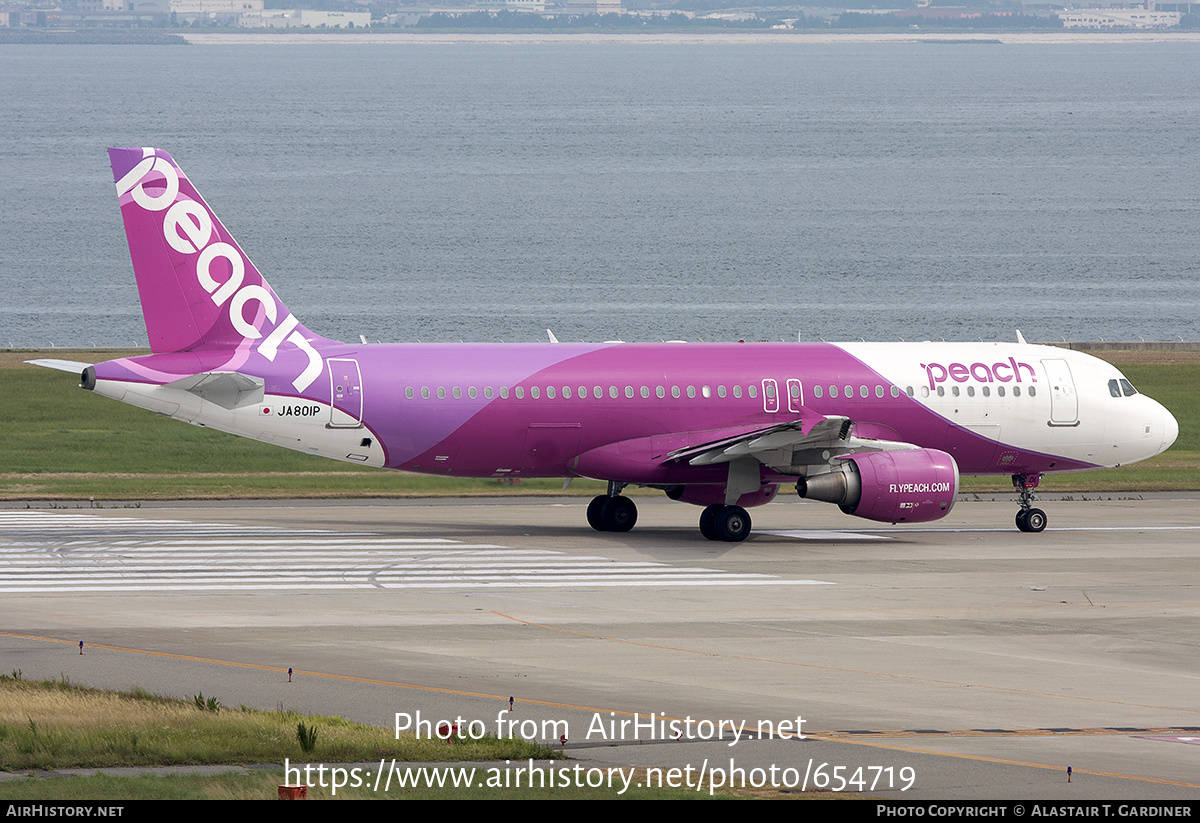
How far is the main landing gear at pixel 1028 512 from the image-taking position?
125 ft

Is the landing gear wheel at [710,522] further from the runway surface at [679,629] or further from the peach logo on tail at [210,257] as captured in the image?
the peach logo on tail at [210,257]

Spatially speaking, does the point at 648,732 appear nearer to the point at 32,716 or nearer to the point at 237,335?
the point at 32,716

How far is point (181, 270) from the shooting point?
34.7m

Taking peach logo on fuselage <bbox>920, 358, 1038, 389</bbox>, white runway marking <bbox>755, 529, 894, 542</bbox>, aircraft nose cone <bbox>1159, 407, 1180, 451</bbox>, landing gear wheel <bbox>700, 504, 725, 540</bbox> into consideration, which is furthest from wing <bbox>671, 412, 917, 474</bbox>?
aircraft nose cone <bbox>1159, 407, 1180, 451</bbox>

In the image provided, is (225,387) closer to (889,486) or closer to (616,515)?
(616,515)

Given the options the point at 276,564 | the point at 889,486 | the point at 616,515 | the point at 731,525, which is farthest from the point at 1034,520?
the point at 276,564

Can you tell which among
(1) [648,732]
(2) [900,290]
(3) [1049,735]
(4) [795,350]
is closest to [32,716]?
(1) [648,732]

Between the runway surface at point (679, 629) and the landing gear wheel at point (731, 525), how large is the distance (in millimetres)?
820

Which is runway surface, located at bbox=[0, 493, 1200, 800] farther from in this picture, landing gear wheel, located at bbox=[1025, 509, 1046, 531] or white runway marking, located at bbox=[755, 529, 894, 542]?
landing gear wheel, located at bbox=[1025, 509, 1046, 531]

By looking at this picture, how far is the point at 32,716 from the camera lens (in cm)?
1845

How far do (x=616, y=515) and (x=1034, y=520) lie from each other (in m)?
10.0

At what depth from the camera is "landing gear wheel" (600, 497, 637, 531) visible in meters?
37.7

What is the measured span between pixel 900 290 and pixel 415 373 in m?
87.7

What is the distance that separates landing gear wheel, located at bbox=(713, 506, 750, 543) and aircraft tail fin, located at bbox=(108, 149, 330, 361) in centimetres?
1043
